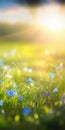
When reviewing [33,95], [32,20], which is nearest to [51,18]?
[32,20]

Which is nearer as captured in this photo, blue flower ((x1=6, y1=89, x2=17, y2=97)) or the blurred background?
blue flower ((x1=6, y1=89, x2=17, y2=97))

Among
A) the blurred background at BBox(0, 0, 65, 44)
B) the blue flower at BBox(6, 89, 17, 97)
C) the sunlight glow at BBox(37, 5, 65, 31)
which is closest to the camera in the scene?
the blue flower at BBox(6, 89, 17, 97)

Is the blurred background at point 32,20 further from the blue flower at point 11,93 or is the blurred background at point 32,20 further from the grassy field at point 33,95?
the blue flower at point 11,93

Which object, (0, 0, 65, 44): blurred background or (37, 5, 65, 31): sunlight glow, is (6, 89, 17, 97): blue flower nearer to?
(0, 0, 65, 44): blurred background

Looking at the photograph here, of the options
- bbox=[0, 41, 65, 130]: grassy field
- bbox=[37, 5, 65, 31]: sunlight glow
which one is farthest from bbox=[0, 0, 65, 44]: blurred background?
bbox=[0, 41, 65, 130]: grassy field

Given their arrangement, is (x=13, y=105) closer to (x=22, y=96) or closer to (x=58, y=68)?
(x=22, y=96)

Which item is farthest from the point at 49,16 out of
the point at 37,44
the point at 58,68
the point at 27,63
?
the point at 58,68
